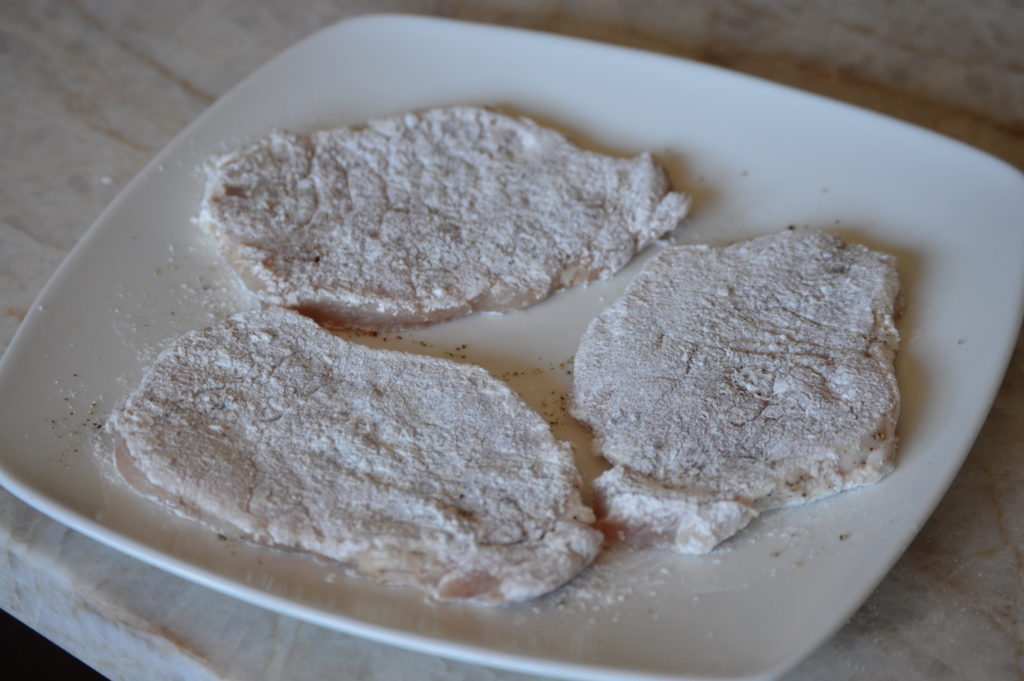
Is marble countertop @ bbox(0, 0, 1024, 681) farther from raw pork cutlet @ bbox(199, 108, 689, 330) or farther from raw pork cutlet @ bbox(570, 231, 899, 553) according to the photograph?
raw pork cutlet @ bbox(199, 108, 689, 330)

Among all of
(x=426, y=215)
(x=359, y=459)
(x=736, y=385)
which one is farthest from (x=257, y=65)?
(x=736, y=385)

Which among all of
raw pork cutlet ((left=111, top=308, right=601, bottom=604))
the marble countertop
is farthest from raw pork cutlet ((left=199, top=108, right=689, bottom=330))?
the marble countertop

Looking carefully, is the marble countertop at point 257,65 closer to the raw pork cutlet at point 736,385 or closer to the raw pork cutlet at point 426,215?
the raw pork cutlet at point 736,385

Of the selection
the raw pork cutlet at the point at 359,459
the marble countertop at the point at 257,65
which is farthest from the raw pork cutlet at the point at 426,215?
the marble countertop at the point at 257,65

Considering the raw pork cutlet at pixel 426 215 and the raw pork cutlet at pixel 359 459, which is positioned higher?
the raw pork cutlet at pixel 426 215

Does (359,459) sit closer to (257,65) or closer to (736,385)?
(736,385)

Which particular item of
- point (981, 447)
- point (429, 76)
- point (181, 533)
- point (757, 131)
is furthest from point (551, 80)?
point (181, 533)
